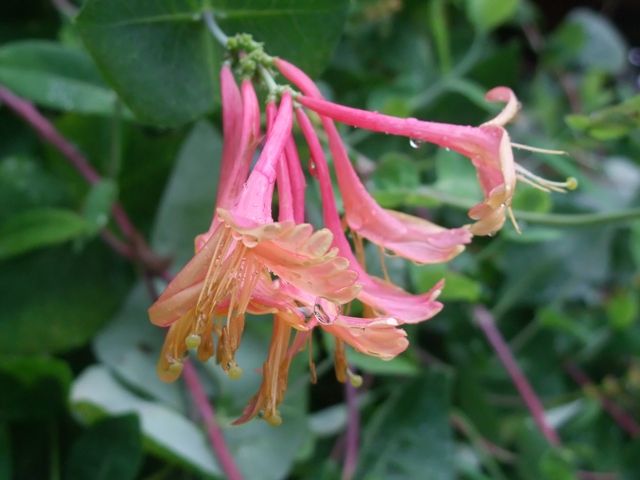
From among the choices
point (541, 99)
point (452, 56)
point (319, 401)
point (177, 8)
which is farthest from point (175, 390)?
point (541, 99)

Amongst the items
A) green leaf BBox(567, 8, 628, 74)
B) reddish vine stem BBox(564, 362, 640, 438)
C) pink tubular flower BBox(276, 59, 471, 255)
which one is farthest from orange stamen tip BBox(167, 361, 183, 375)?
green leaf BBox(567, 8, 628, 74)

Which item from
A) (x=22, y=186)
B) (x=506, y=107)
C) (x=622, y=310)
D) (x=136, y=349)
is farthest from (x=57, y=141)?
(x=622, y=310)

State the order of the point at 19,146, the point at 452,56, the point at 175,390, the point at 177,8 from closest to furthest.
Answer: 1. the point at 177,8
2. the point at 175,390
3. the point at 19,146
4. the point at 452,56

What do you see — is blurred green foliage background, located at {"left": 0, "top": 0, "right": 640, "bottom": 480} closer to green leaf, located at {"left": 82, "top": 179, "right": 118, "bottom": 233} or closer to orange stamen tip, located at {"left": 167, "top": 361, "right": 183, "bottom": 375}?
green leaf, located at {"left": 82, "top": 179, "right": 118, "bottom": 233}

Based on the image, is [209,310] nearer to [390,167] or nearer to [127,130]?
[390,167]

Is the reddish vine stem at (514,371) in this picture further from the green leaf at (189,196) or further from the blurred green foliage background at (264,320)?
the green leaf at (189,196)

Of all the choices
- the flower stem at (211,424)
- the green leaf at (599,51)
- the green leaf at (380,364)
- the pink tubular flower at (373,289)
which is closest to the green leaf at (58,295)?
the flower stem at (211,424)
